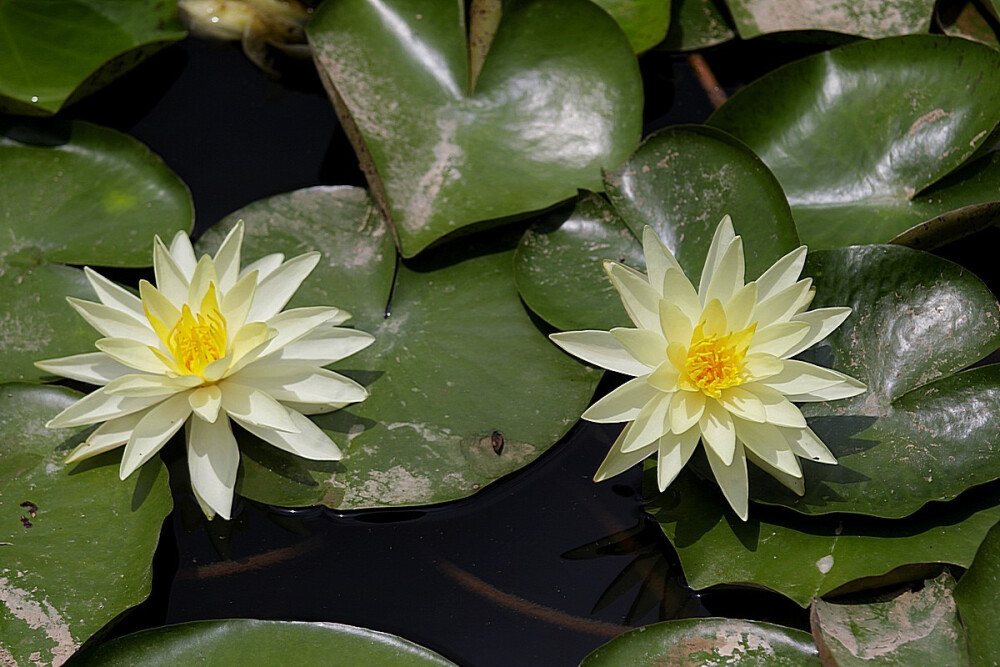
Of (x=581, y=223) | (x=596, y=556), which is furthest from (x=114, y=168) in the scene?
(x=596, y=556)

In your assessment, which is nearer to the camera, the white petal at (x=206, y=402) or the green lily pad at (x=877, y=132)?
the white petal at (x=206, y=402)

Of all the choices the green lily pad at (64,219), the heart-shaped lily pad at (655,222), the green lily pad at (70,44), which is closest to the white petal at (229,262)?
the green lily pad at (64,219)

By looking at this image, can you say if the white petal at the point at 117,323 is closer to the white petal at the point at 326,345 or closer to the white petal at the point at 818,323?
the white petal at the point at 326,345

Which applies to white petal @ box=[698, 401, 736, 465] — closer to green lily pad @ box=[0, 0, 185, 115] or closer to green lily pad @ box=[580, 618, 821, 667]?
green lily pad @ box=[580, 618, 821, 667]

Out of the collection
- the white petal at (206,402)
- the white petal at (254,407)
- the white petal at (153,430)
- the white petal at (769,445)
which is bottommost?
the white petal at (153,430)

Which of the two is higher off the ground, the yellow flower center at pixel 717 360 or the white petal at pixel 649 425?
the yellow flower center at pixel 717 360

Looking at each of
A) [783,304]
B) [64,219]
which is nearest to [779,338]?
[783,304]
